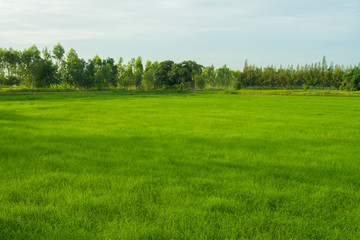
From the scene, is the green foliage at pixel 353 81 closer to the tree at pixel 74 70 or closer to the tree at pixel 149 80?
the tree at pixel 149 80

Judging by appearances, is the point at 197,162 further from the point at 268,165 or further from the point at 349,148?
the point at 349,148

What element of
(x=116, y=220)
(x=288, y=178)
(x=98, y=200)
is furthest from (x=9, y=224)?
(x=288, y=178)

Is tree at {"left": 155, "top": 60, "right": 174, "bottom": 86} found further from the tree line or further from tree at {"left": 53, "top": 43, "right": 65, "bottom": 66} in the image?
tree at {"left": 53, "top": 43, "right": 65, "bottom": 66}

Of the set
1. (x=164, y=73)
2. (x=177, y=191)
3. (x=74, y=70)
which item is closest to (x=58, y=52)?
(x=74, y=70)

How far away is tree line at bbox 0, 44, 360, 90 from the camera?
216ft

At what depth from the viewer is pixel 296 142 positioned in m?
8.98

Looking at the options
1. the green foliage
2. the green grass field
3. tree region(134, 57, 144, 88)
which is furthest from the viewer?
tree region(134, 57, 144, 88)

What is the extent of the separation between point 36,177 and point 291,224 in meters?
4.93

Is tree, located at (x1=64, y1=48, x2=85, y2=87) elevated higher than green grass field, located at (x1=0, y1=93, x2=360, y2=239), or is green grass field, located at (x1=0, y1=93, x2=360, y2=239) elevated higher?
tree, located at (x1=64, y1=48, x2=85, y2=87)

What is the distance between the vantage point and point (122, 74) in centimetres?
9406

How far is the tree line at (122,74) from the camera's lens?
6569cm

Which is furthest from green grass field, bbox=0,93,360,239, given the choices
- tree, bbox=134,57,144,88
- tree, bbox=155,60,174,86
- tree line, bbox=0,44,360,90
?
tree, bbox=134,57,144,88

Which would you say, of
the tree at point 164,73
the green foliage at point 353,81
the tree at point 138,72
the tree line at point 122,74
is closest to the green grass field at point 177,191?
the tree line at point 122,74

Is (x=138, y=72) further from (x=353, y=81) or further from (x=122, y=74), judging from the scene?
(x=353, y=81)
